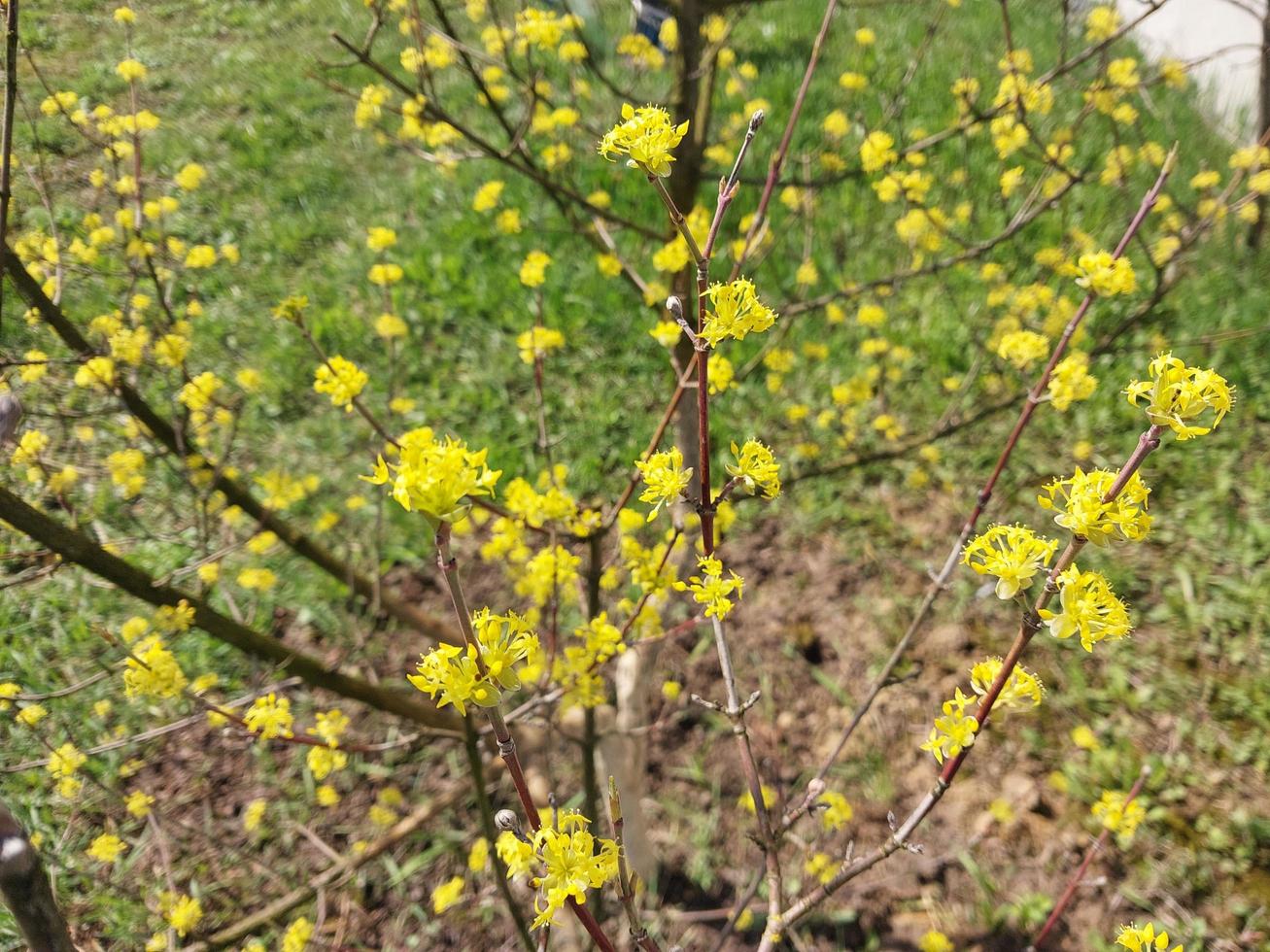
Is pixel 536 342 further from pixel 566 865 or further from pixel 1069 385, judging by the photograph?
pixel 566 865

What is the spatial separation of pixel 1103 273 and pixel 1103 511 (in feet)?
2.85

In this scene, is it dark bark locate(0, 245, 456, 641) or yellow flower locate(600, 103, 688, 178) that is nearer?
yellow flower locate(600, 103, 688, 178)

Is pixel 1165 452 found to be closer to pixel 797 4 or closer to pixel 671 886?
pixel 671 886

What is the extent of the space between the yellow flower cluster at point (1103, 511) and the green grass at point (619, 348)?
1.39 meters

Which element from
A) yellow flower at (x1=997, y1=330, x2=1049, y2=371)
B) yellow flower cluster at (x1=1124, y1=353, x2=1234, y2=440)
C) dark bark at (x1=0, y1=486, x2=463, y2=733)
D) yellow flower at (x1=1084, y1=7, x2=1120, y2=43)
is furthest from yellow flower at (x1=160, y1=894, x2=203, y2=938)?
yellow flower at (x1=1084, y1=7, x2=1120, y2=43)

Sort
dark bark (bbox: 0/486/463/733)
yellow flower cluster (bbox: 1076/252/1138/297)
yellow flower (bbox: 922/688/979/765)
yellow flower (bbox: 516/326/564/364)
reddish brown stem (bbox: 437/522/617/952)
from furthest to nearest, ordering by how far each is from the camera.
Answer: yellow flower (bbox: 516/326/564/364)
yellow flower cluster (bbox: 1076/252/1138/297)
dark bark (bbox: 0/486/463/733)
yellow flower (bbox: 922/688/979/765)
reddish brown stem (bbox: 437/522/617/952)

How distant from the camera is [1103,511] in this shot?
34.0 inches

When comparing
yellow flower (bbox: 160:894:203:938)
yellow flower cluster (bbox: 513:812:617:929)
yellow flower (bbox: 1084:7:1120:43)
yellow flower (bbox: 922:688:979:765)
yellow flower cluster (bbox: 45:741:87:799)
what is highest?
yellow flower (bbox: 1084:7:1120:43)

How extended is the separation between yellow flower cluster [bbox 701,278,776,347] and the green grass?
1164 mm

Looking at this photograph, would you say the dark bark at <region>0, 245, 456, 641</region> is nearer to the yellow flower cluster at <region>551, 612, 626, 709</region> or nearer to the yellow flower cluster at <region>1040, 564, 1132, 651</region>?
the yellow flower cluster at <region>551, 612, 626, 709</region>

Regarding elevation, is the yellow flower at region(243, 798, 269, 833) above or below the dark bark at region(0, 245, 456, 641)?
below

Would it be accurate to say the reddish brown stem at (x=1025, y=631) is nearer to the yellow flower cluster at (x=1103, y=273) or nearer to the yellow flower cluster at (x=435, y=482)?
the yellow flower cluster at (x=435, y=482)

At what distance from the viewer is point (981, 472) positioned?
377 centimetres

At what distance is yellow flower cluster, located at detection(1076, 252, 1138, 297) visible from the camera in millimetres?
1506
